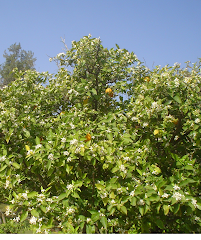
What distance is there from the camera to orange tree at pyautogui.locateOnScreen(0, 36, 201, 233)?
1.86 metres

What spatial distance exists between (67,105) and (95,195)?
1.42m

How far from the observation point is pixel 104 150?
1.99m

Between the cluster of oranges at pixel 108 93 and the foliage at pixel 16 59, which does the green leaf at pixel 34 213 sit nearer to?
the cluster of oranges at pixel 108 93

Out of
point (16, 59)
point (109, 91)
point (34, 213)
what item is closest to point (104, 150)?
point (34, 213)

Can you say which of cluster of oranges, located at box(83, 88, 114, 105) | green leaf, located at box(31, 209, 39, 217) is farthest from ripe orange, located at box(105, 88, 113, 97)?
green leaf, located at box(31, 209, 39, 217)

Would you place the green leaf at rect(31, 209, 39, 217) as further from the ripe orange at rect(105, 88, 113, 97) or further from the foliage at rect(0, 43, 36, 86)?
the foliage at rect(0, 43, 36, 86)

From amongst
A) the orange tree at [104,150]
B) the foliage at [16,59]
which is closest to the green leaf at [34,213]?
the orange tree at [104,150]

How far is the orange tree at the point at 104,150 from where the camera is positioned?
1.86 meters

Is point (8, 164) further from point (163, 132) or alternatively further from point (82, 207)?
point (163, 132)

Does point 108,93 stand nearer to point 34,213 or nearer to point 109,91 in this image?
point 109,91

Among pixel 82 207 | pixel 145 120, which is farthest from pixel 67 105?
pixel 82 207

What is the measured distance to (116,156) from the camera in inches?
79.1

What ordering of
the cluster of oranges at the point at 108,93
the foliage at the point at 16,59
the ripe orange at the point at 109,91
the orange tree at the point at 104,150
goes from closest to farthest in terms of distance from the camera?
the orange tree at the point at 104,150
the cluster of oranges at the point at 108,93
the ripe orange at the point at 109,91
the foliage at the point at 16,59

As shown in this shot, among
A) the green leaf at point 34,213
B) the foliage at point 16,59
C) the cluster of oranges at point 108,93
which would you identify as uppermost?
the foliage at point 16,59
